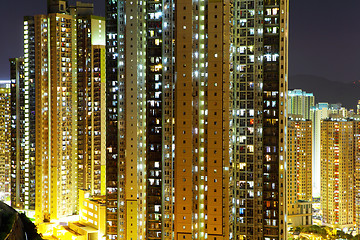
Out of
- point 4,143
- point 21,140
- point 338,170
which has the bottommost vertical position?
point 338,170

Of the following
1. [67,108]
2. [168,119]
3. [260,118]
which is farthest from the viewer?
[67,108]

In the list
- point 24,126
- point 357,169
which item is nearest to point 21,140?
point 24,126

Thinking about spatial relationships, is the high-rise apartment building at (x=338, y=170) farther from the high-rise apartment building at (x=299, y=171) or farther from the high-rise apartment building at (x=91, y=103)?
the high-rise apartment building at (x=91, y=103)

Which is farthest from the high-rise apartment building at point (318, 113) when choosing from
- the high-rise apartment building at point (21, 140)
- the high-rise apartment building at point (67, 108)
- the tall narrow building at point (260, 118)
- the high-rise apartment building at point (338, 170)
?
the tall narrow building at point (260, 118)

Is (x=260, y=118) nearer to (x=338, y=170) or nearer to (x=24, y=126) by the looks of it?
(x=338, y=170)

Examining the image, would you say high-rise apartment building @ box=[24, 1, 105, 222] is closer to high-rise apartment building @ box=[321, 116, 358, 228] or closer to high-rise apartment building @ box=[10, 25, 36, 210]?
high-rise apartment building @ box=[10, 25, 36, 210]
